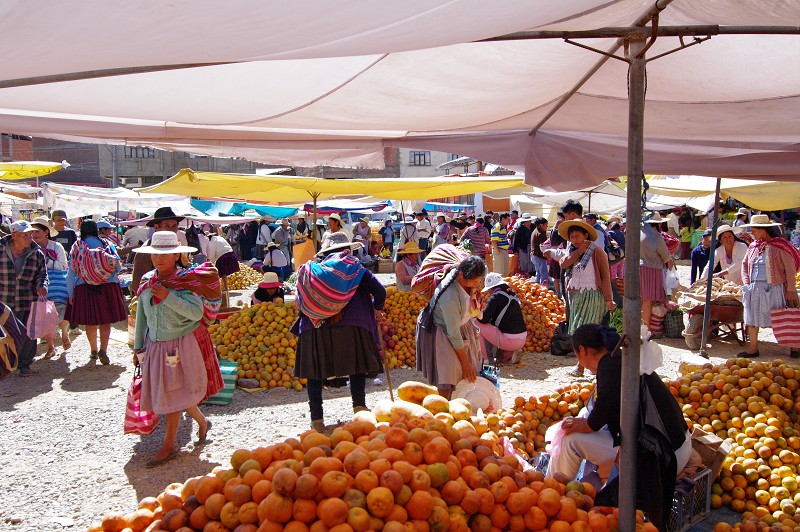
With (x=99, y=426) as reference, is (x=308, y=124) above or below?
above

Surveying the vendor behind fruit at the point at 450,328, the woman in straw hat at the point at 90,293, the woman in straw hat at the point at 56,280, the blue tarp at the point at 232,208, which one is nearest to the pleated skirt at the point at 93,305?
→ the woman in straw hat at the point at 90,293

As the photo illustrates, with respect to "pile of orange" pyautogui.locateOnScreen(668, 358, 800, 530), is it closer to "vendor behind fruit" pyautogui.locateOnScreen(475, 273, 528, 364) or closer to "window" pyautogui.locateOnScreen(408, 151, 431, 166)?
"vendor behind fruit" pyautogui.locateOnScreen(475, 273, 528, 364)

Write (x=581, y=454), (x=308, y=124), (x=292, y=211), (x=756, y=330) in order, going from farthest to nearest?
(x=292, y=211), (x=756, y=330), (x=308, y=124), (x=581, y=454)

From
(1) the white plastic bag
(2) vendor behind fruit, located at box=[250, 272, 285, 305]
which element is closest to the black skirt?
(1) the white plastic bag

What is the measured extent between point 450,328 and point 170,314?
2.07 metres

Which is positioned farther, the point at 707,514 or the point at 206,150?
the point at 206,150

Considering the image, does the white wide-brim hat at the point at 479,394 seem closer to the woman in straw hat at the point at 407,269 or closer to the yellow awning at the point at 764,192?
the woman in straw hat at the point at 407,269

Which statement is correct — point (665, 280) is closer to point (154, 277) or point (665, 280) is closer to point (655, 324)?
point (655, 324)

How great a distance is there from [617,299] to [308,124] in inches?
210

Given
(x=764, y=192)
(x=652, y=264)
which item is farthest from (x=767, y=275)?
(x=764, y=192)

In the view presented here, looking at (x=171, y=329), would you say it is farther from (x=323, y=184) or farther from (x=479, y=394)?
(x=323, y=184)

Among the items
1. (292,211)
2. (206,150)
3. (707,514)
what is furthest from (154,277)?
(292,211)

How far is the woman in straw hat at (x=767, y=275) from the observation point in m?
7.14

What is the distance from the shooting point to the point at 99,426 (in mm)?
5508
